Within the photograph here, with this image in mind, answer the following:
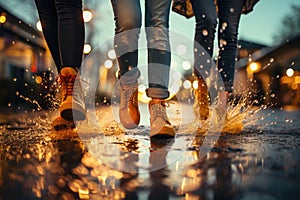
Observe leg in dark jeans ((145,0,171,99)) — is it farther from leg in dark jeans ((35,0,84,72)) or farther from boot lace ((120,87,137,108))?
leg in dark jeans ((35,0,84,72))

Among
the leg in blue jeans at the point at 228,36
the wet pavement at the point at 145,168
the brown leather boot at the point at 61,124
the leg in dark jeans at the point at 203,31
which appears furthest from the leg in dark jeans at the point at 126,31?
the leg in blue jeans at the point at 228,36

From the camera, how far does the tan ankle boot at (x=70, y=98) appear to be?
9.16ft

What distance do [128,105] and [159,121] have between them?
383 mm

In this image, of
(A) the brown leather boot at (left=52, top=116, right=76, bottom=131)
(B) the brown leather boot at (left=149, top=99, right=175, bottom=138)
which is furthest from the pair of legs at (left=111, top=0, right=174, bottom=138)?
(A) the brown leather boot at (left=52, top=116, right=76, bottom=131)

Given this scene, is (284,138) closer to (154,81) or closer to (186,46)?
(154,81)

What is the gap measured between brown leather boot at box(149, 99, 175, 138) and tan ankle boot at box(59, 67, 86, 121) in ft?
1.44

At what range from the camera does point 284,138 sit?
265 centimetres

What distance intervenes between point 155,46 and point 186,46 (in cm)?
105

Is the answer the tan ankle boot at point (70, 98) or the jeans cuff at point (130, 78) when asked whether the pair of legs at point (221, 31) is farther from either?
the tan ankle boot at point (70, 98)

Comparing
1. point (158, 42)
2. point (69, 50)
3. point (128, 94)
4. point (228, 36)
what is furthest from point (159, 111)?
point (228, 36)

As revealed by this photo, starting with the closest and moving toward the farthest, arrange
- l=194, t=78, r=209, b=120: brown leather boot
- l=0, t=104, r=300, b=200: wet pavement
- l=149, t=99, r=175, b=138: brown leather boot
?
l=0, t=104, r=300, b=200: wet pavement
l=149, t=99, r=175, b=138: brown leather boot
l=194, t=78, r=209, b=120: brown leather boot

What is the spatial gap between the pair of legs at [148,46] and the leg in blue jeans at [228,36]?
83cm

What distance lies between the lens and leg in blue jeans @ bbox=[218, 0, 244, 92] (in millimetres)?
3607

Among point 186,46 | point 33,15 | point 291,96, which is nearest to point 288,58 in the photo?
point 291,96
